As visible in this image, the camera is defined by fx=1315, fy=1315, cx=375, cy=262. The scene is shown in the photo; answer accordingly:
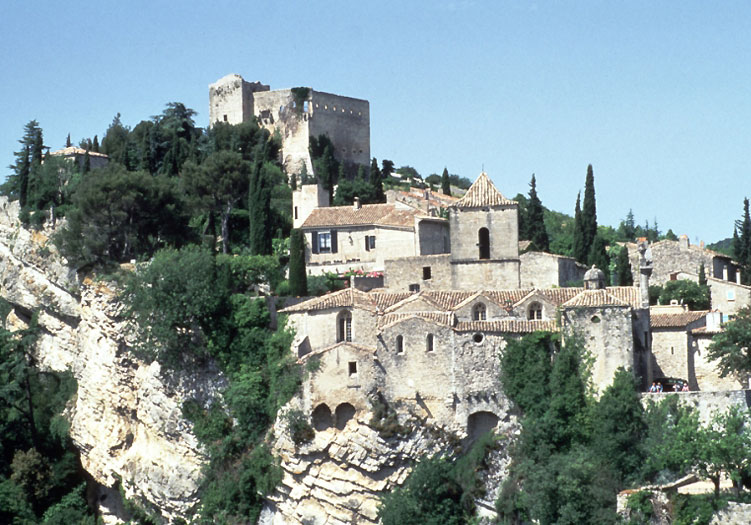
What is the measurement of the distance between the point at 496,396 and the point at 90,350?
60.1 feet

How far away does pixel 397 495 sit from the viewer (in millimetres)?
45250

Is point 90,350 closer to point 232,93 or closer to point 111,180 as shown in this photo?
point 111,180

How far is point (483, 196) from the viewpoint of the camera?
175 feet

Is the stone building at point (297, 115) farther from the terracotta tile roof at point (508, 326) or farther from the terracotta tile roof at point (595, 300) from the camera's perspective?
the terracotta tile roof at point (595, 300)

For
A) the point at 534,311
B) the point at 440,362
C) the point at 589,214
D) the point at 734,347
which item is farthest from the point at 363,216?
the point at 734,347

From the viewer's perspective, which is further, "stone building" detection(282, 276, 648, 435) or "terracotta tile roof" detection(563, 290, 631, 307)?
"stone building" detection(282, 276, 648, 435)

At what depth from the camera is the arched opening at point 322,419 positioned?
46.3 metres

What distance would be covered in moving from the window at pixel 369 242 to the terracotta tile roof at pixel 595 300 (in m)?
15.1

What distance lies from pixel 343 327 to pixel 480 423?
6117 millimetres

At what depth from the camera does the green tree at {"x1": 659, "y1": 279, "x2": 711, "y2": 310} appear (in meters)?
57.9

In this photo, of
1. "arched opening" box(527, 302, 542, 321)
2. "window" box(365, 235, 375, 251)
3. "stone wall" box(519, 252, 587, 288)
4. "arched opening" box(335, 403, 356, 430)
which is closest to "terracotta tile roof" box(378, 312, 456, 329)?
"arched opening" box(527, 302, 542, 321)

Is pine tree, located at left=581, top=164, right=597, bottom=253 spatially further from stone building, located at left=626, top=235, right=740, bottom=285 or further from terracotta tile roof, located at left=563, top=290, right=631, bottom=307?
terracotta tile roof, located at left=563, top=290, right=631, bottom=307

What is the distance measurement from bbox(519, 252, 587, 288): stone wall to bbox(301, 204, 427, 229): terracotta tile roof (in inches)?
236

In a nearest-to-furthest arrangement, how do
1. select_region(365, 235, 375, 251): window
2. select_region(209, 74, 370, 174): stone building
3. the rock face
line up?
the rock face → select_region(365, 235, 375, 251): window → select_region(209, 74, 370, 174): stone building
